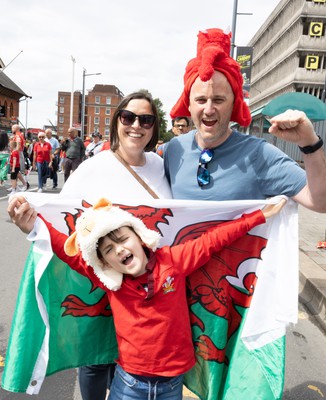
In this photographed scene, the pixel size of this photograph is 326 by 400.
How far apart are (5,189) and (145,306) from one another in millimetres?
11228

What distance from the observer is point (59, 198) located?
203cm

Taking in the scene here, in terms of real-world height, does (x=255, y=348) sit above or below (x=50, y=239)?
below

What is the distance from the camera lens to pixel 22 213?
1821 mm

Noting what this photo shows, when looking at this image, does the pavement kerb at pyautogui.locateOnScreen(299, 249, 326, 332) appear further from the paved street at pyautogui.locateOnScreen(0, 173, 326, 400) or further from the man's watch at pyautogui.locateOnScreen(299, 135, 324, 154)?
the man's watch at pyautogui.locateOnScreen(299, 135, 324, 154)

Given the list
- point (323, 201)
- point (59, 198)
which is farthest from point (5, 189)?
point (323, 201)

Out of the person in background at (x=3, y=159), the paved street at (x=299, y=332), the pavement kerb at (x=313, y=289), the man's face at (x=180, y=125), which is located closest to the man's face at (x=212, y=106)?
the paved street at (x=299, y=332)

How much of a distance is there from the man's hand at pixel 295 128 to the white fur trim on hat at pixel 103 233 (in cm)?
72

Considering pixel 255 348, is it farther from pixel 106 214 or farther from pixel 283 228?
pixel 106 214

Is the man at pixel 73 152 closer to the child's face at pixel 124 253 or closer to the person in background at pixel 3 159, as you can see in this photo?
the person in background at pixel 3 159

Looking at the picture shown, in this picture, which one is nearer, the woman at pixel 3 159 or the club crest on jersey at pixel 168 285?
the club crest on jersey at pixel 168 285

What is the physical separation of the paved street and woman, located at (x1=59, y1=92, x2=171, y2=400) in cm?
55

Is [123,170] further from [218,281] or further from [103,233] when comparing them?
[218,281]

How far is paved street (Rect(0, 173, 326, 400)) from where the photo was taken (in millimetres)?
2662

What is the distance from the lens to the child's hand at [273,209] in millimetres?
1849
